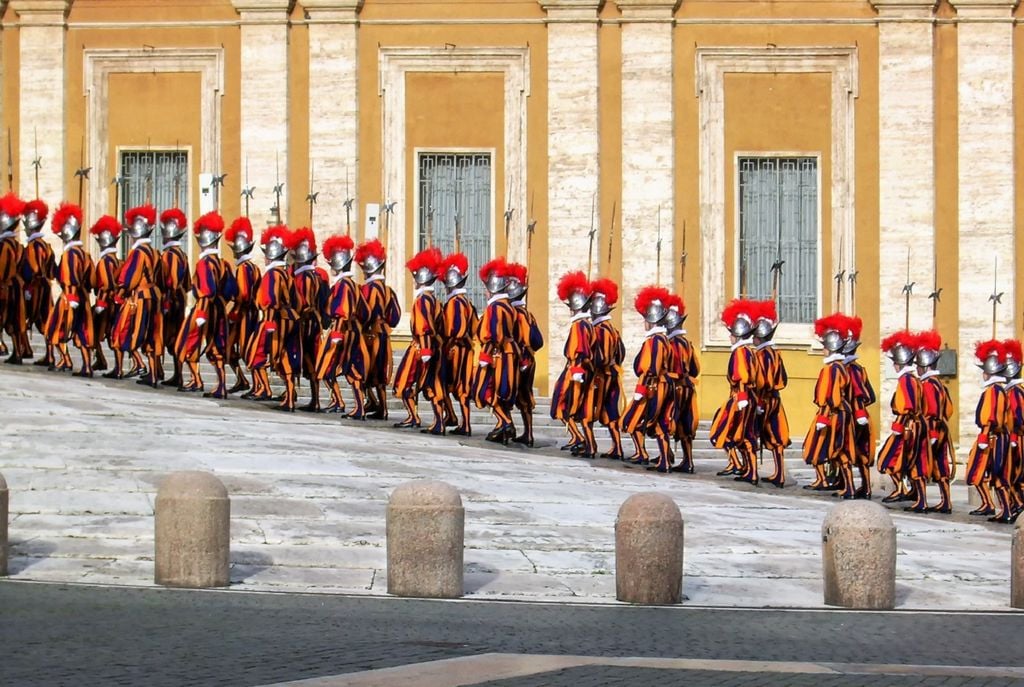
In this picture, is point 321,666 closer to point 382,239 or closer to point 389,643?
point 389,643

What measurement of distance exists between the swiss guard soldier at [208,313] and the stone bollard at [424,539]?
9253 mm

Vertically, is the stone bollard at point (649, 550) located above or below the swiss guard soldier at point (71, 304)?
below

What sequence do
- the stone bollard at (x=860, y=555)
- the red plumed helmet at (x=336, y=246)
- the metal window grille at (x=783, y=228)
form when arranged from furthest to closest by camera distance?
the metal window grille at (x=783, y=228), the red plumed helmet at (x=336, y=246), the stone bollard at (x=860, y=555)

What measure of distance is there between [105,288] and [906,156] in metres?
12.3

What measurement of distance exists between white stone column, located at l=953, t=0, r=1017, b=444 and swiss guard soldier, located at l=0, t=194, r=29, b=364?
1360 centimetres

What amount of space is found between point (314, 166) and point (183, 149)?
1.93 meters

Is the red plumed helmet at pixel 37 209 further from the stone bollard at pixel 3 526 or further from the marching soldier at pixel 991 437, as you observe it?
the marching soldier at pixel 991 437

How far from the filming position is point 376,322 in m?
24.2

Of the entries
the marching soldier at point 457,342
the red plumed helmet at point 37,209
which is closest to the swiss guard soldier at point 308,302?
the marching soldier at point 457,342

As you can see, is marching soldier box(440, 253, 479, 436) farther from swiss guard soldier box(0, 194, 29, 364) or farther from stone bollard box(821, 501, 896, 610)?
stone bollard box(821, 501, 896, 610)

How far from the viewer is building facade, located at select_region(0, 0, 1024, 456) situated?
31.7 meters

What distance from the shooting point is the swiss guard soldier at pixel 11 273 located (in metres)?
24.6

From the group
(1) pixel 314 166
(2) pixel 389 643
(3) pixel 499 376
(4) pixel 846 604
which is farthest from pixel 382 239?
(2) pixel 389 643

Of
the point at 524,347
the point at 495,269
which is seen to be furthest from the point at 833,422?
the point at 495,269
